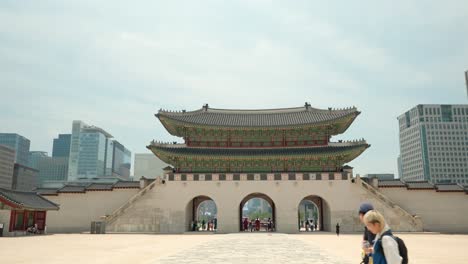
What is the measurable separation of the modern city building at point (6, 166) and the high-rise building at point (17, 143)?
5826 cm

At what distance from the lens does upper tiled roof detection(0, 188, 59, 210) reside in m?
29.1

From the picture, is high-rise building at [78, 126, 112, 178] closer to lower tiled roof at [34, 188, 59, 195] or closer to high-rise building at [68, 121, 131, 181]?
high-rise building at [68, 121, 131, 181]

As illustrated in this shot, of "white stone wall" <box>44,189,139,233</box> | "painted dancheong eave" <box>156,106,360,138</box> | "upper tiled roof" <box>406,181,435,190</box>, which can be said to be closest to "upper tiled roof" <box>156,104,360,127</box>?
"painted dancheong eave" <box>156,106,360,138</box>

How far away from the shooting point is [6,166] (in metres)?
124

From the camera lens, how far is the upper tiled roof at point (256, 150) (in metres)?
35.7

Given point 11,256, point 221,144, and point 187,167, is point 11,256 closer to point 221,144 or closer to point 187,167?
point 187,167

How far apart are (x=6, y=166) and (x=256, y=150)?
119 m

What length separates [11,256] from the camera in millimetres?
14734

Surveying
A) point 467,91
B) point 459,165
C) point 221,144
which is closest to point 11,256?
point 221,144

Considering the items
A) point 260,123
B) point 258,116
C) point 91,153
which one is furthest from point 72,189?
point 91,153

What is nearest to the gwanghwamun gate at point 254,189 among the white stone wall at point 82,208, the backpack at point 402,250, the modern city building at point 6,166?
the white stone wall at point 82,208

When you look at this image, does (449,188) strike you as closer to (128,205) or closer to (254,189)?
(254,189)

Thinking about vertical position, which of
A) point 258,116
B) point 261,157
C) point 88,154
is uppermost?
point 88,154

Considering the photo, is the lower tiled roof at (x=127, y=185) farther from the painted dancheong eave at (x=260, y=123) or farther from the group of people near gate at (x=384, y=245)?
the group of people near gate at (x=384, y=245)
